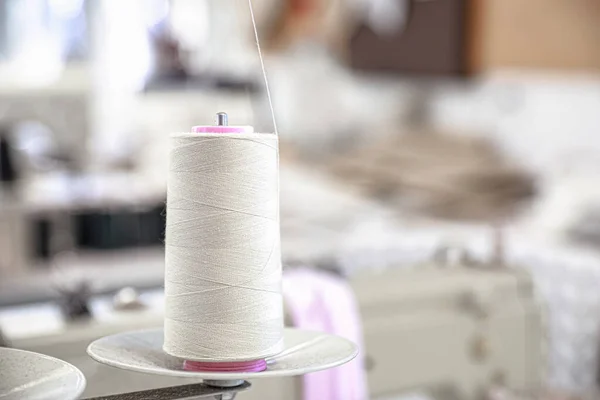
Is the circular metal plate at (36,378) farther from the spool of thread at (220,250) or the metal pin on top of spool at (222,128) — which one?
the metal pin on top of spool at (222,128)

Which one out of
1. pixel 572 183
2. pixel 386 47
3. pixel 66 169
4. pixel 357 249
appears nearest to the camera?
pixel 357 249

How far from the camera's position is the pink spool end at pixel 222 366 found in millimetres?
708

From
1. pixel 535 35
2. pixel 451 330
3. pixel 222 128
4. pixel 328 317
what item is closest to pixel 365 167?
pixel 535 35

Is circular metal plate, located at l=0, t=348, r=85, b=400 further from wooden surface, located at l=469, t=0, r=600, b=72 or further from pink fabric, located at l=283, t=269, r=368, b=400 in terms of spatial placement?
wooden surface, located at l=469, t=0, r=600, b=72

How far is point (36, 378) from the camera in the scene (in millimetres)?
670

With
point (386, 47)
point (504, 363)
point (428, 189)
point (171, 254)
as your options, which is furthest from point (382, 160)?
point (171, 254)

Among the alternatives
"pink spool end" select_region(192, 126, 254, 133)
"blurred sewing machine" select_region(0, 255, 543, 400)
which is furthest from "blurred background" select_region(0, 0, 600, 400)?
"pink spool end" select_region(192, 126, 254, 133)

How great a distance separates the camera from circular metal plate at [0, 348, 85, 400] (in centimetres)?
65

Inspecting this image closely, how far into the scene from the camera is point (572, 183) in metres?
3.01

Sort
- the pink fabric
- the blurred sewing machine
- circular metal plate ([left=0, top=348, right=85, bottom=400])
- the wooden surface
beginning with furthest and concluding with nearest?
the wooden surface
the blurred sewing machine
the pink fabric
circular metal plate ([left=0, top=348, right=85, bottom=400])

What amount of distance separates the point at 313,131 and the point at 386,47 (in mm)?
652

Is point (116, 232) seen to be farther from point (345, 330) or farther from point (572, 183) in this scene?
point (345, 330)

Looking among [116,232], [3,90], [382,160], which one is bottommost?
[116,232]

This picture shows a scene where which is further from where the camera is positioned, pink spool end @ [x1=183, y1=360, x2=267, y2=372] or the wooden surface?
the wooden surface
